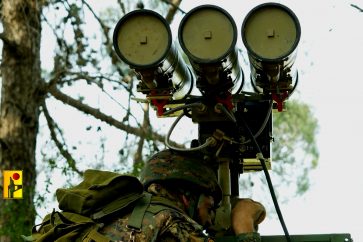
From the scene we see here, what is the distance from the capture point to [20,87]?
11672mm

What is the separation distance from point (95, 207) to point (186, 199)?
0.51m

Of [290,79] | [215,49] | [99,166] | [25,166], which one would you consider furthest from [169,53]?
[99,166]

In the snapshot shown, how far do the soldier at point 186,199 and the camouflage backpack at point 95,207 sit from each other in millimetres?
47

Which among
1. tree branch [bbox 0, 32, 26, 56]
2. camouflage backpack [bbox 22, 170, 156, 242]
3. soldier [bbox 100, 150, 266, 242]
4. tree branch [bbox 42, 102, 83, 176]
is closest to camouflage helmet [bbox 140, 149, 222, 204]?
soldier [bbox 100, 150, 266, 242]

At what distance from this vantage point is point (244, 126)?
656cm

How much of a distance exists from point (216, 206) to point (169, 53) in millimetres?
922

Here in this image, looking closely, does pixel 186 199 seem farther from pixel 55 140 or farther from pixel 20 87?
pixel 55 140

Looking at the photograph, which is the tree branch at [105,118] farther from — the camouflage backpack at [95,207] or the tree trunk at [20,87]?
the camouflage backpack at [95,207]

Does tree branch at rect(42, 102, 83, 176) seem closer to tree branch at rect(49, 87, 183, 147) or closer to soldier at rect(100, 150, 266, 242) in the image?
tree branch at rect(49, 87, 183, 147)

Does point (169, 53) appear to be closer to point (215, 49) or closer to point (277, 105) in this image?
point (215, 49)

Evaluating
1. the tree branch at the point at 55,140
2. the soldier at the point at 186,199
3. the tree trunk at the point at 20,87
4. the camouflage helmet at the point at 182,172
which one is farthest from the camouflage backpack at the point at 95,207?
the tree branch at the point at 55,140

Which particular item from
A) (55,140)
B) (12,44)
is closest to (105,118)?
(55,140)

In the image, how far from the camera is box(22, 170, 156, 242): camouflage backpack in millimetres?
6043

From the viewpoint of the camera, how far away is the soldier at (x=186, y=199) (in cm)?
609
